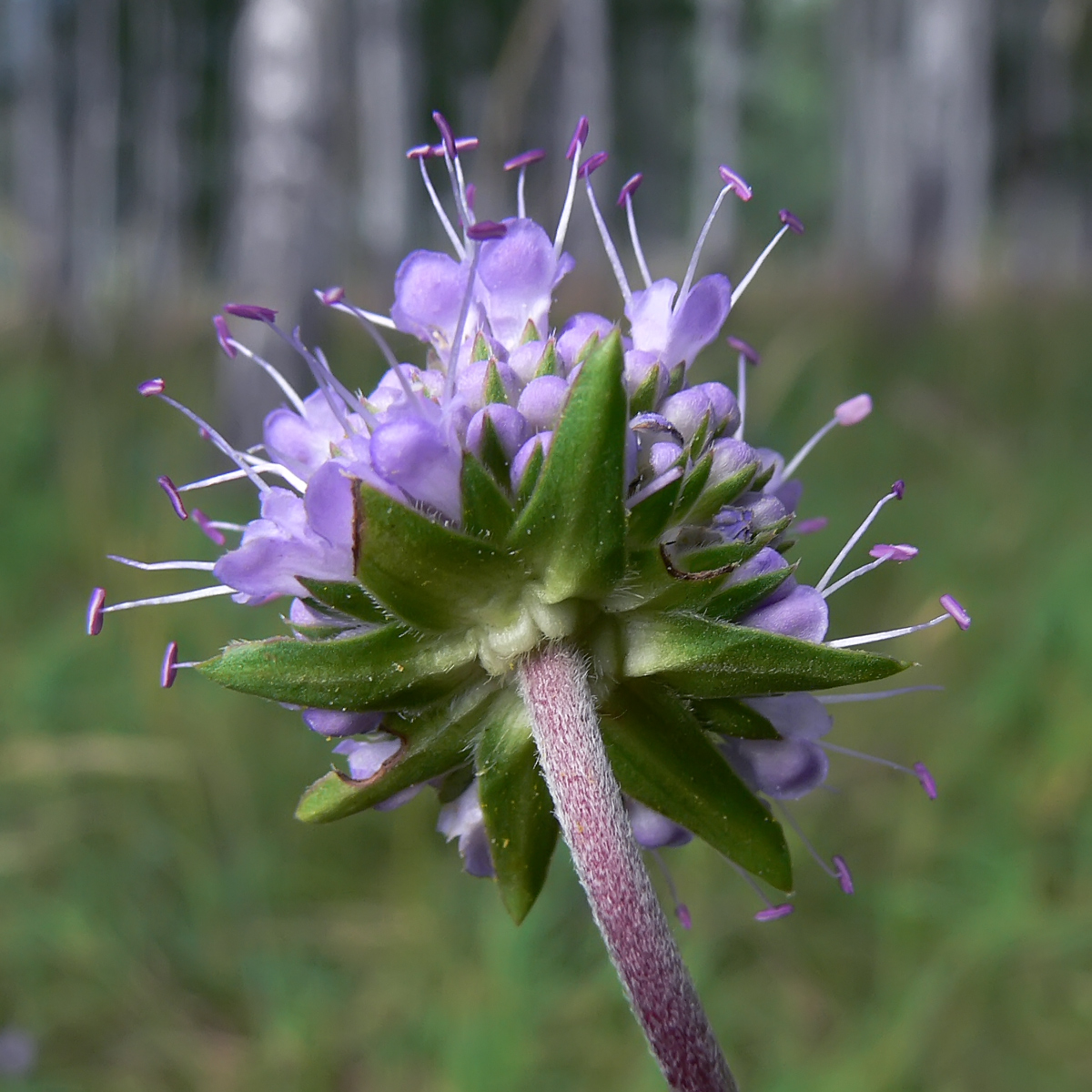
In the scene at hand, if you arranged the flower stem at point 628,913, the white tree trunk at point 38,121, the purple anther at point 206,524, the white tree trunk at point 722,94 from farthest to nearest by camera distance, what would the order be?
the white tree trunk at point 38,121 < the white tree trunk at point 722,94 < the purple anther at point 206,524 < the flower stem at point 628,913

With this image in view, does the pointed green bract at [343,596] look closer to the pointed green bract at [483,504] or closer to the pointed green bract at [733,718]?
the pointed green bract at [483,504]

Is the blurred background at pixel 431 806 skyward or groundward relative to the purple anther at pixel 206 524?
groundward

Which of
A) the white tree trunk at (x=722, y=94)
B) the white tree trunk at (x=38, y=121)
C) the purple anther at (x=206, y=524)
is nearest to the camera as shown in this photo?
the purple anther at (x=206, y=524)

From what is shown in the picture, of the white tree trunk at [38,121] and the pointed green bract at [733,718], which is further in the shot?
the white tree trunk at [38,121]

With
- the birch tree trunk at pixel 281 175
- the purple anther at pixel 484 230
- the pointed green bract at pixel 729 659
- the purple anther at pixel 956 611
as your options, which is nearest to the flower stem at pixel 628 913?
the pointed green bract at pixel 729 659

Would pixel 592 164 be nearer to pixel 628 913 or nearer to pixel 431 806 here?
pixel 628 913

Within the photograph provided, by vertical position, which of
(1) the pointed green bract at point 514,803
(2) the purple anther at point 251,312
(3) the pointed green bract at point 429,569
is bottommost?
(1) the pointed green bract at point 514,803

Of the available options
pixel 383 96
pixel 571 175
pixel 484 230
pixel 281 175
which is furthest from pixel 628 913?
pixel 383 96

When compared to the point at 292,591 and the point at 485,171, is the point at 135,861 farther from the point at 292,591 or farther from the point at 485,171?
the point at 292,591
